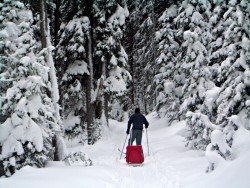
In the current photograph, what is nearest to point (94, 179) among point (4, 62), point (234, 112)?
point (4, 62)

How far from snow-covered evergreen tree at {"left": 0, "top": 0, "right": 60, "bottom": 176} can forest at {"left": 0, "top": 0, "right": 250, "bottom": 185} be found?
1.2 inches

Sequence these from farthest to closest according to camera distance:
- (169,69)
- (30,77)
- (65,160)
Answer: (169,69)
(65,160)
(30,77)

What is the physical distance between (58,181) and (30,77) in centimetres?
355

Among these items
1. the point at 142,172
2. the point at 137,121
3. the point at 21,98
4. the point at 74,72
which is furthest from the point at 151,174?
the point at 74,72

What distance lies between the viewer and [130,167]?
506 inches

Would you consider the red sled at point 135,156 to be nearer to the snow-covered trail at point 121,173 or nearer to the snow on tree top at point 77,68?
the snow-covered trail at point 121,173

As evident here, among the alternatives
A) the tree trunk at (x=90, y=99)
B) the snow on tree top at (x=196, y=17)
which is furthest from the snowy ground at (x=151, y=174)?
the snow on tree top at (x=196, y=17)

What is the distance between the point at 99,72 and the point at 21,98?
1164 cm

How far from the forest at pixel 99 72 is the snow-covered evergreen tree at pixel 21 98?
31 mm

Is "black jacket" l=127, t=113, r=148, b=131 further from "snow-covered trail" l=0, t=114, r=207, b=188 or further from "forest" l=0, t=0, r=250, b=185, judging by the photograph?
"forest" l=0, t=0, r=250, b=185

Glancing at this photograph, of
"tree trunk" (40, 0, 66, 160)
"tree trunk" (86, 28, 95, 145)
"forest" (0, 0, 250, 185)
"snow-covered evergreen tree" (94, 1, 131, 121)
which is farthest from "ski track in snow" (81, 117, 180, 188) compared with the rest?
"snow-covered evergreen tree" (94, 1, 131, 121)

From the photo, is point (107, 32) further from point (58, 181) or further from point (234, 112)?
point (58, 181)

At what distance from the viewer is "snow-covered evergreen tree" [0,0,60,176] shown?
409 inches

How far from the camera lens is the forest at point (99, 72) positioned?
34.8 feet
